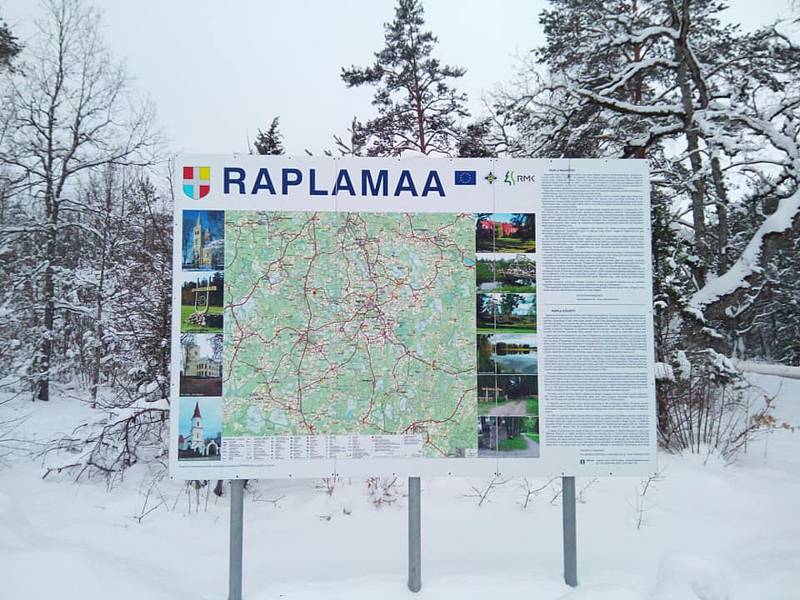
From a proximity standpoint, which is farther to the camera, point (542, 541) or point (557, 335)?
point (542, 541)

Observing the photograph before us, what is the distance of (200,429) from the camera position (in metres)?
3.48

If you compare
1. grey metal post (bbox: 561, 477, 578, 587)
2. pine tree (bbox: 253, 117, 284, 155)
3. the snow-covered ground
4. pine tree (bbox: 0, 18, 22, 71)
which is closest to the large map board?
grey metal post (bbox: 561, 477, 578, 587)

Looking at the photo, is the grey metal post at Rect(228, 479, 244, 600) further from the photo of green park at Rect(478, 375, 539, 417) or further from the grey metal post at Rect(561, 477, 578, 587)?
the grey metal post at Rect(561, 477, 578, 587)

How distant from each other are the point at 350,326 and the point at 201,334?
38.2 inches

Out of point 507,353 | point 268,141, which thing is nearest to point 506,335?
point 507,353

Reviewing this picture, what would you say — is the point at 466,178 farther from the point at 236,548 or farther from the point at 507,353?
the point at 236,548

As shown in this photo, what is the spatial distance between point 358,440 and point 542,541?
2.30 meters

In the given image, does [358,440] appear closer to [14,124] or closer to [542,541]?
[542,541]

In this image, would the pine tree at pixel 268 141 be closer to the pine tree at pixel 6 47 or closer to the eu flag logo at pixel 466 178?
the eu flag logo at pixel 466 178

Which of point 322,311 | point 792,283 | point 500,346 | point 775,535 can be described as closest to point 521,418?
point 500,346

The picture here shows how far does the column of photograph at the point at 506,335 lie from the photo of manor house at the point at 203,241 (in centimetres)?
172

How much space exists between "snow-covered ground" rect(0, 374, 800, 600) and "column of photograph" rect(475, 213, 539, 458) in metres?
1.09

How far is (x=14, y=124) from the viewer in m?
15.7

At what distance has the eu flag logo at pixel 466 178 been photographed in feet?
12.1
